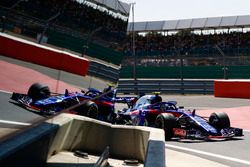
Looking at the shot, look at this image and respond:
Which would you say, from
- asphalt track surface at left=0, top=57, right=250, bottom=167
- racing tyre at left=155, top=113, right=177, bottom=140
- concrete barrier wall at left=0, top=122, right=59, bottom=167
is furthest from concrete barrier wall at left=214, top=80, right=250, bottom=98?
concrete barrier wall at left=0, top=122, right=59, bottom=167

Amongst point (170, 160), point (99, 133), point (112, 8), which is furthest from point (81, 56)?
point (170, 160)

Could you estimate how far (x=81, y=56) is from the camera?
5.57 ft

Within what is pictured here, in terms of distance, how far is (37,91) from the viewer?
144 centimetres

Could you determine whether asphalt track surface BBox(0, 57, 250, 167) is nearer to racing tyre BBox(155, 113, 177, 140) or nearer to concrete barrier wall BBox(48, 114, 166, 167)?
racing tyre BBox(155, 113, 177, 140)

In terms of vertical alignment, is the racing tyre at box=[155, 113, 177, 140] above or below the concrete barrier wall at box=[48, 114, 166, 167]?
above

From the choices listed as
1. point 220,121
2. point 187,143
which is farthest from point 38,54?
point 220,121

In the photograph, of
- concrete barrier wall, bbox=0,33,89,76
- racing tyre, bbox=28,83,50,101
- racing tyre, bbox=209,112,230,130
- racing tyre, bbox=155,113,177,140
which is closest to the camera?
concrete barrier wall, bbox=0,33,89,76

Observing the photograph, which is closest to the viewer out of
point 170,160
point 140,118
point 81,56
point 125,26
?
point 81,56

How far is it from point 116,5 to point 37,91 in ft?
1.79

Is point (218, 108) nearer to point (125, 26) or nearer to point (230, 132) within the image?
point (230, 132)

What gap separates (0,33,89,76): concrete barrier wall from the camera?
1.31 meters

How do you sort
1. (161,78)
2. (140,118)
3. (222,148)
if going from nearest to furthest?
1. (161,78)
2. (222,148)
3. (140,118)

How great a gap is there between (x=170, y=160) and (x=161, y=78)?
2.09m

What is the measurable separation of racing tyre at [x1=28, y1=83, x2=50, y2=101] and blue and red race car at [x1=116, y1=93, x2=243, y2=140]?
7.53 metres
